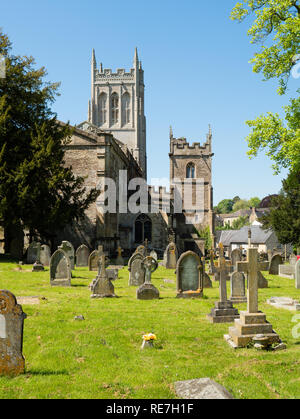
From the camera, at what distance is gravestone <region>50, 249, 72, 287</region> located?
39.4ft

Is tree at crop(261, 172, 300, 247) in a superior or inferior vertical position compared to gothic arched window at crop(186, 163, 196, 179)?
inferior

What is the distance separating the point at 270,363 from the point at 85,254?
1533cm

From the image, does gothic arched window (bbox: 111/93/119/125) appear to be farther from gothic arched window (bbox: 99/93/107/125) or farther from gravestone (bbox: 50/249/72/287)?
gravestone (bbox: 50/249/72/287)

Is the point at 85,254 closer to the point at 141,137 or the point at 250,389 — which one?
the point at 250,389

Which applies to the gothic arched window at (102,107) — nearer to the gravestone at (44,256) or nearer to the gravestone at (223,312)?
the gravestone at (44,256)

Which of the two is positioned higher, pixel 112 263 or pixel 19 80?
pixel 19 80

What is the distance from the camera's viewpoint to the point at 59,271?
12.1 metres

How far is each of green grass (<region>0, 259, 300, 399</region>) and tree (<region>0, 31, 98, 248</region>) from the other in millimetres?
11392

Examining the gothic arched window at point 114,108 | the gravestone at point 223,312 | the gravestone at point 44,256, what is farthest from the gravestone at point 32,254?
Result: the gothic arched window at point 114,108

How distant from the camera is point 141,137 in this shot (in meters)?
61.9

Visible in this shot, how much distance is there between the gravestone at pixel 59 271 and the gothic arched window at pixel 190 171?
3213 centimetres

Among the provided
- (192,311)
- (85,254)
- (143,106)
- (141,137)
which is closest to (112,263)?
(85,254)

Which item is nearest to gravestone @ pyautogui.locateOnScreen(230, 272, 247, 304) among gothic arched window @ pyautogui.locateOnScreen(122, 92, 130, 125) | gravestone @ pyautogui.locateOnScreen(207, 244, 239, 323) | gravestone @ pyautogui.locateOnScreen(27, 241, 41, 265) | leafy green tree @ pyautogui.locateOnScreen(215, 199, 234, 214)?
gravestone @ pyautogui.locateOnScreen(207, 244, 239, 323)
